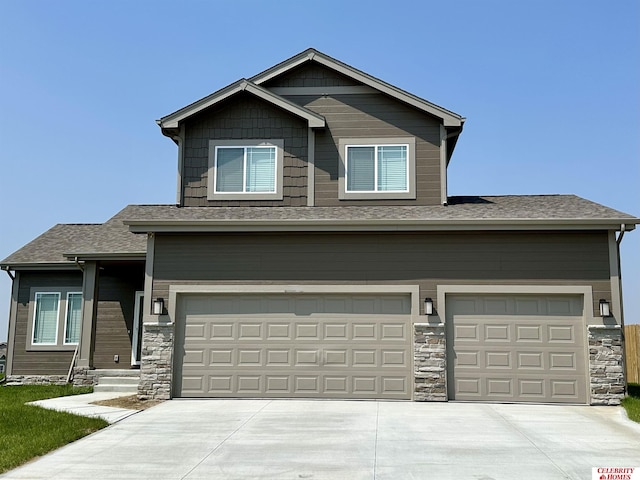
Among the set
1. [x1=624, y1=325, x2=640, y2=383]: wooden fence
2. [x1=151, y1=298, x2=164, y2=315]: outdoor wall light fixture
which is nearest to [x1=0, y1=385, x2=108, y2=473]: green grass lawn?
[x1=151, y1=298, x2=164, y2=315]: outdoor wall light fixture

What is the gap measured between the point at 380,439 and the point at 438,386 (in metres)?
3.79

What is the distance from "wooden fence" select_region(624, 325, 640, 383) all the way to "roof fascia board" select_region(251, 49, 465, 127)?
8132 millimetres

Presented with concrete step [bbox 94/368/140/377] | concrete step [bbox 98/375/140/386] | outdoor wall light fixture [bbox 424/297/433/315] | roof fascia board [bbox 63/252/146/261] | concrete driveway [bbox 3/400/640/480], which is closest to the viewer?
concrete driveway [bbox 3/400/640/480]

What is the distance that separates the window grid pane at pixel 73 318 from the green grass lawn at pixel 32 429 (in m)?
4.28

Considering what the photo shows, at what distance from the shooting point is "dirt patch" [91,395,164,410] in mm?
12188

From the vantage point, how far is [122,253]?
1538cm

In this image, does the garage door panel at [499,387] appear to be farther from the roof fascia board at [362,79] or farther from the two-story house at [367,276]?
the roof fascia board at [362,79]

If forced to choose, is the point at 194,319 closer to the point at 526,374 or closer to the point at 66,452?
the point at 66,452

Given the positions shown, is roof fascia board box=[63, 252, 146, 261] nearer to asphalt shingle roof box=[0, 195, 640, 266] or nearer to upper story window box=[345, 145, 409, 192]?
asphalt shingle roof box=[0, 195, 640, 266]

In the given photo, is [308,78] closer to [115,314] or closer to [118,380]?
[115,314]

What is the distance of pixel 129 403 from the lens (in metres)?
12.5

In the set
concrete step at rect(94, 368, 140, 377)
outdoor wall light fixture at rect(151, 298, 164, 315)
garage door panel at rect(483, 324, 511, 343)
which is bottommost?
concrete step at rect(94, 368, 140, 377)

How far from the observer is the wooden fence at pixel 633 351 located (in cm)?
1736

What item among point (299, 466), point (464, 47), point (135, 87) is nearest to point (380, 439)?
point (299, 466)
